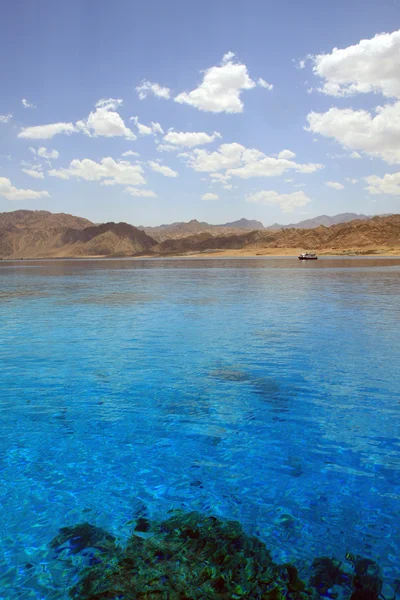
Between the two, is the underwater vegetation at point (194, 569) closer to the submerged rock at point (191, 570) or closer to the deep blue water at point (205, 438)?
the submerged rock at point (191, 570)

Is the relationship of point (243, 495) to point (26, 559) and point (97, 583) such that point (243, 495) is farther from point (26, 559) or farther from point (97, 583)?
point (26, 559)

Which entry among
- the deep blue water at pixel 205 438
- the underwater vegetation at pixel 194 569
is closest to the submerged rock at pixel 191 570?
the underwater vegetation at pixel 194 569

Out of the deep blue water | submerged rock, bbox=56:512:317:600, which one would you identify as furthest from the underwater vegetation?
the deep blue water

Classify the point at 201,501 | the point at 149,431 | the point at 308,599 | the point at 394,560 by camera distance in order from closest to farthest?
the point at 308,599 → the point at 394,560 → the point at 201,501 → the point at 149,431

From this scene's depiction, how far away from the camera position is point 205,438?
34.7 feet

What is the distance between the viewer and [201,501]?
7.84 meters

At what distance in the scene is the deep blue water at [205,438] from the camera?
707 centimetres

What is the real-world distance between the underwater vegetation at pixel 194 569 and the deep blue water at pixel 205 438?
26 cm

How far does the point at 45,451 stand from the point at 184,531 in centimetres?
461

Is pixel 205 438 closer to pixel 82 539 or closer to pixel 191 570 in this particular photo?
pixel 82 539

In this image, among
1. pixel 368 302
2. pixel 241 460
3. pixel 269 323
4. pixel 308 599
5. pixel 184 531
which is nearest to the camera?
pixel 308 599

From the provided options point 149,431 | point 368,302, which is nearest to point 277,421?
point 149,431

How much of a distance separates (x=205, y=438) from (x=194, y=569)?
4612 millimetres

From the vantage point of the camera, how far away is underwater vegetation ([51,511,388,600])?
5615 mm
